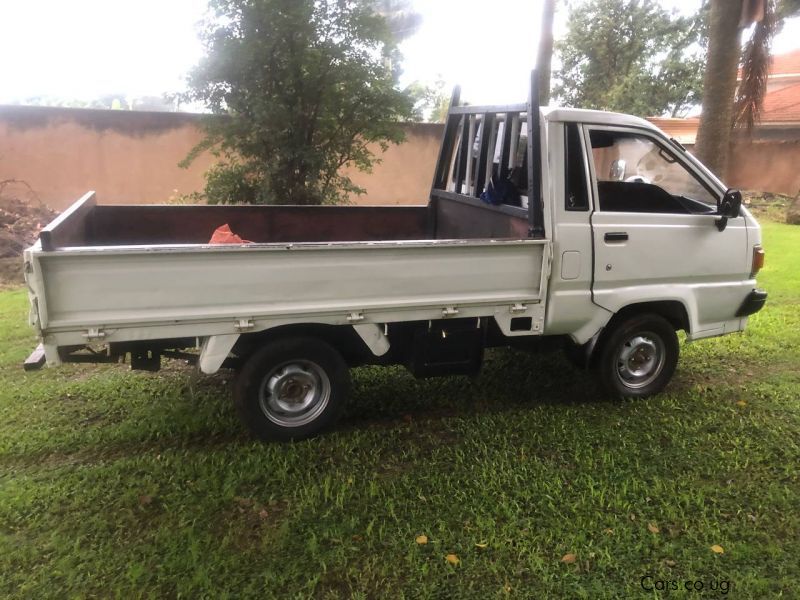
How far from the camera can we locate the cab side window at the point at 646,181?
14.1ft

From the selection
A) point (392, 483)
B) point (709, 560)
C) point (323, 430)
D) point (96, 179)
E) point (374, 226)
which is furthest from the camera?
point (96, 179)

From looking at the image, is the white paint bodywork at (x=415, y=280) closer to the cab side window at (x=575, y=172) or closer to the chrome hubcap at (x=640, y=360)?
the cab side window at (x=575, y=172)

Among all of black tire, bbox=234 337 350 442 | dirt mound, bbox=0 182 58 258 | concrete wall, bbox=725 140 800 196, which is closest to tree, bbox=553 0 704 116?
concrete wall, bbox=725 140 800 196

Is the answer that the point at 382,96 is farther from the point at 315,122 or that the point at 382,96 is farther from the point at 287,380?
the point at 287,380

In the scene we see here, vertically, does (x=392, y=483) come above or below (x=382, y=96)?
below

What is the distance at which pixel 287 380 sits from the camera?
372 cm

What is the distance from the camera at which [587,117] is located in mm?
4004

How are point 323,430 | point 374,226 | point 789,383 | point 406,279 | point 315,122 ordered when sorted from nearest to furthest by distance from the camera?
point 406,279, point 323,430, point 789,383, point 374,226, point 315,122

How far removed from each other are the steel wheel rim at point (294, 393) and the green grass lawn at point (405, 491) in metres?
0.20

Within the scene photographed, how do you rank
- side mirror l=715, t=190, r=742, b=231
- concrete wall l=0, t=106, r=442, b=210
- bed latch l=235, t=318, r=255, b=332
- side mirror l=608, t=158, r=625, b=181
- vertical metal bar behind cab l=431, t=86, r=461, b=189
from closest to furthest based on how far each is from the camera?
bed latch l=235, t=318, r=255, b=332
side mirror l=715, t=190, r=742, b=231
side mirror l=608, t=158, r=625, b=181
vertical metal bar behind cab l=431, t=86, r=461, b=189
concrete wall l=0, t=106, r=442, b=210

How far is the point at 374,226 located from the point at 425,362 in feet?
5.78

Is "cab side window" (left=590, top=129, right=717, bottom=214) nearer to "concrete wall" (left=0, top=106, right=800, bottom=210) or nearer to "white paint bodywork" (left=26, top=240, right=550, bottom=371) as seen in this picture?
"white paint bodywork" (left=26, top=240, right=550, bottom=371)

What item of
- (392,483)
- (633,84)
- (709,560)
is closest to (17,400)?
(392,483)

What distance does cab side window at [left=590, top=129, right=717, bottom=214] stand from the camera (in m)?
4.30
